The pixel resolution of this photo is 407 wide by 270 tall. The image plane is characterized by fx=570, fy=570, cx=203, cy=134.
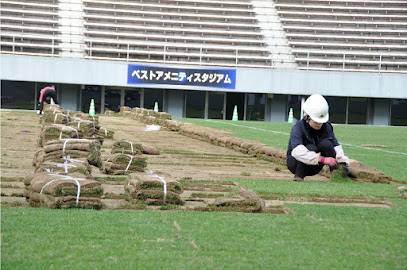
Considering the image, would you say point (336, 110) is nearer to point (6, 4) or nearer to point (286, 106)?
point (286, 106)

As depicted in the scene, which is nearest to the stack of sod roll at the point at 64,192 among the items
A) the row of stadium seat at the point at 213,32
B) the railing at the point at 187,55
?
the railing at the point at 187,55

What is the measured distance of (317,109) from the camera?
6.95 m

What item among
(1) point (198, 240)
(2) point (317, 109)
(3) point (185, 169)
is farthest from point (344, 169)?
(1) point (198, 240)

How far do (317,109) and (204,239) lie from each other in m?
3.26

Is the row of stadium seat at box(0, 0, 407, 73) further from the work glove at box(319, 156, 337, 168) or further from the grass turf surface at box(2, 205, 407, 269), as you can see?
the grass turf surface at box(2, 205, 407, 269)

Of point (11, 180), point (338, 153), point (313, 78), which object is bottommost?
point (11, 180)

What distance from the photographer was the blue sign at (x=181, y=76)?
116ft

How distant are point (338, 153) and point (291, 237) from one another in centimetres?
327

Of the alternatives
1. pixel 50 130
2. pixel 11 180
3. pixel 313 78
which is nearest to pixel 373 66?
pixel 313 78

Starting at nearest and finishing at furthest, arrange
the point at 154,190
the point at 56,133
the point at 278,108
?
1. the point at 154,190
2. the point at 56,133
3. the point at 278,108

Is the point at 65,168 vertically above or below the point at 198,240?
above

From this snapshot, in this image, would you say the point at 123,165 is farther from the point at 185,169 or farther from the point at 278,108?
the point at 278,108

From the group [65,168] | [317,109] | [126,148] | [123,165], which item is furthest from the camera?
[126,148]

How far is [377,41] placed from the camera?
39.4 m
